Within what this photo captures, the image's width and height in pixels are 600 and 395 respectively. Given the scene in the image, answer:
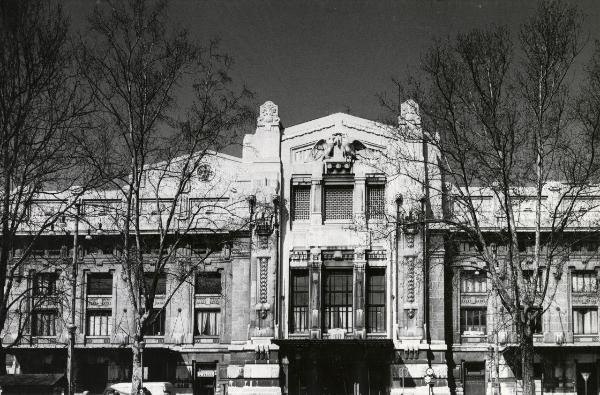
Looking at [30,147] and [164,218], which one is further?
[164,218]

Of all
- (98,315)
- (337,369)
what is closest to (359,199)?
(337,369)

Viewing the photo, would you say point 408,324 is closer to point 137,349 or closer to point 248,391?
point 248,391

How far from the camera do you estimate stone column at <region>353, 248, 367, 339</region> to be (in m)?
52.6

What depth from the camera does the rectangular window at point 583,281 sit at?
5575 cm

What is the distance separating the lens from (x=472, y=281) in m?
55.8

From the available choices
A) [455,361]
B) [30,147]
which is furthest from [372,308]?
[30,147]

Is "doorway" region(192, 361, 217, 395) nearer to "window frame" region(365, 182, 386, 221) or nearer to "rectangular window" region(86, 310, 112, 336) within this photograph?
"rectangular window" region(86, 310, 112, 336)

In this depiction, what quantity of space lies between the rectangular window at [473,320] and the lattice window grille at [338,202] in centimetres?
883

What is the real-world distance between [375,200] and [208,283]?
1125 cm

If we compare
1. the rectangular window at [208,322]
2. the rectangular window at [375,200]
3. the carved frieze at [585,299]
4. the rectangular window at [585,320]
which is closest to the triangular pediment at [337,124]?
the rectangular window at [375,200]

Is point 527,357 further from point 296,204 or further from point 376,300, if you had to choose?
point 296,204

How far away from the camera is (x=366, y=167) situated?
54.4m

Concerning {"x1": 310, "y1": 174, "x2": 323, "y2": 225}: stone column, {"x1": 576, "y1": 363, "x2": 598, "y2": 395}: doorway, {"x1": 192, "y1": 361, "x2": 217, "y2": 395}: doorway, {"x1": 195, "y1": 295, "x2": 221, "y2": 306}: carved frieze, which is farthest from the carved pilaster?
{"x1": 576, "y1": 363, "x2": 598, "y2": 395}: doorway

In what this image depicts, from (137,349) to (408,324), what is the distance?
19.7 metres
